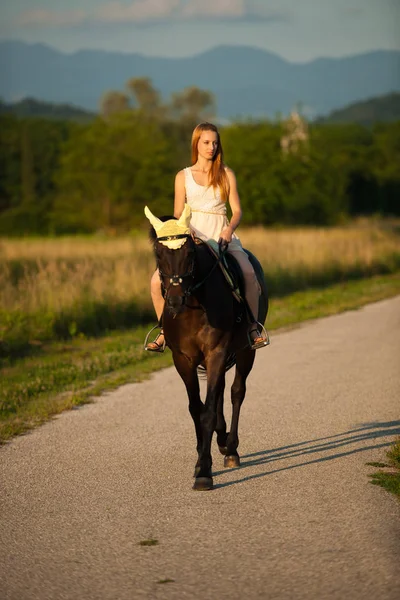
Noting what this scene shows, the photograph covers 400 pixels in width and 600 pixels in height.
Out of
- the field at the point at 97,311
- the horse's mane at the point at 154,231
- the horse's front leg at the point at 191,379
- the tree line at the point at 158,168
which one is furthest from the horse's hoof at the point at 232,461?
the tree line at the point at 158,168

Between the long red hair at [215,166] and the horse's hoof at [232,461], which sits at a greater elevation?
the long red hair at [215,166]

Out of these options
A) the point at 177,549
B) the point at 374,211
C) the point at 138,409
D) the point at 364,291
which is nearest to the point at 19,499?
the point at 177,549

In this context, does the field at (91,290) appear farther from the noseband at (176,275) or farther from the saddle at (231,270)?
the noseband at (176,275)

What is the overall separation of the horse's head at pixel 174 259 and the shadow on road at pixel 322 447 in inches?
57.6

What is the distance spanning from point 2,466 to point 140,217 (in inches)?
2760

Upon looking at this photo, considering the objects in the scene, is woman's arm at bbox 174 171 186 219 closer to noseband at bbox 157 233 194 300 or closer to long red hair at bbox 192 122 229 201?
long red hair at bbox 192 122 229 201

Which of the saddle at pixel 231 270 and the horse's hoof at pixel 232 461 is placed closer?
the saddle at pixel 231 270

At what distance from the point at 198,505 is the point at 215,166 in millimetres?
2704

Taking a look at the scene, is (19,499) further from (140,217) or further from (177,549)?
(140,217)

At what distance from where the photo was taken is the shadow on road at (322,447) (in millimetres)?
8008

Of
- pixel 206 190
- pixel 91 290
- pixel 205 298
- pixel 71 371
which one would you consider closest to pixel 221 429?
pixel 205 298

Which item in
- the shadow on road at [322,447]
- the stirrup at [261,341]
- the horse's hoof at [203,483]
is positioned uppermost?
the stirrup at [261,341]

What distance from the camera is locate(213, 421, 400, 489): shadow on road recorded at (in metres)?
8.01

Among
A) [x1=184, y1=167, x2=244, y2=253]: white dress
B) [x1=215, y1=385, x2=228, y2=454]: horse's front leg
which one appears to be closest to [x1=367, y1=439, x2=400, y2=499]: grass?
[x1=215, y1=385, x2=228, y2=454]: horse's front leg
